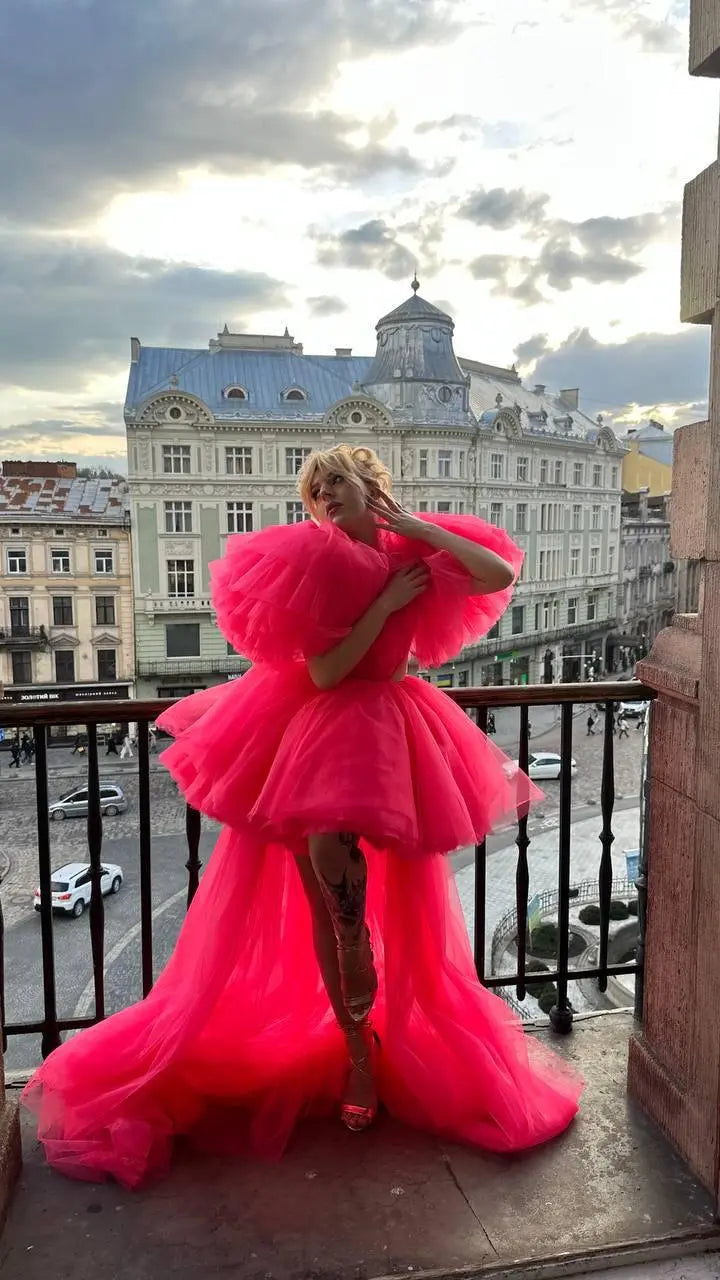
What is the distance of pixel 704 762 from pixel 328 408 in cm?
422

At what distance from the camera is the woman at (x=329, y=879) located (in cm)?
134

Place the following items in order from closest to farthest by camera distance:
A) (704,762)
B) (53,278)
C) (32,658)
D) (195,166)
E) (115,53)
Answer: (704,762), (115,53), (195,166), (53,278), (32,658)

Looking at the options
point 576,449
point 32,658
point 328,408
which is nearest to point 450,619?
point 328,408

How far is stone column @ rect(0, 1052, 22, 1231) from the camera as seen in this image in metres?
1.31

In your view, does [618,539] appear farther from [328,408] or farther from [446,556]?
[446,556]

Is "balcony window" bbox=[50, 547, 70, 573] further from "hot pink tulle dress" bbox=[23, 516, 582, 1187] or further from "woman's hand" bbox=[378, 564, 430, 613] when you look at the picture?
"woman's hand" bbox=[378, 564, 430, 613]

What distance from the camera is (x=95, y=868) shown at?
1833mm

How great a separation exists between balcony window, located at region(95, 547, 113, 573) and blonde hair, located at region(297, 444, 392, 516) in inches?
390

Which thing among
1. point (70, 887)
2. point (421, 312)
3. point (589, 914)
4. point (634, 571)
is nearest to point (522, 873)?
point (421, 312)

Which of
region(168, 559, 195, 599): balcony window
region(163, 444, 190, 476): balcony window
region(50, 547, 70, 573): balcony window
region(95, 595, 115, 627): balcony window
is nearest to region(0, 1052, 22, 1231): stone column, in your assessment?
region(168, 559, 195, 599): balcony window

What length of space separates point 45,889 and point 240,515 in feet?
13.3

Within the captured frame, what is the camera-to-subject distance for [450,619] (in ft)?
5.03

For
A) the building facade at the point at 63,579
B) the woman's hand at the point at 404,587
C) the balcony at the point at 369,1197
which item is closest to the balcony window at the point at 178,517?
the building facade at the point at 63,579

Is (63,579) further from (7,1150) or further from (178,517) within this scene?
(7,1150)
